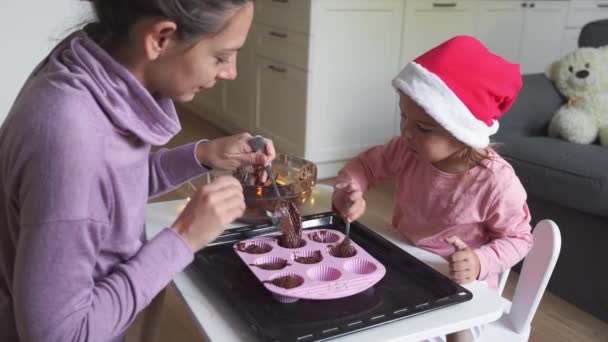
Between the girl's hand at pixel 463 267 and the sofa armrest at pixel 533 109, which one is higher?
the girl's hand at pixel 463 267

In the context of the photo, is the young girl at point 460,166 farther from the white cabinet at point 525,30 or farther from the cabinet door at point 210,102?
the cabinet door at point 210,102

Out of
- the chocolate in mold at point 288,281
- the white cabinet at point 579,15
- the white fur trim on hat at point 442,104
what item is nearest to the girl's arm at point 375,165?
the white fur trim on hat at point 442,104

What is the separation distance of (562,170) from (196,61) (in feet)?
4.88

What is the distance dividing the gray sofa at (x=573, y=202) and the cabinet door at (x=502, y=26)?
1.36 meters

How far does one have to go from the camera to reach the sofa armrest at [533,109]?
89.9 inches

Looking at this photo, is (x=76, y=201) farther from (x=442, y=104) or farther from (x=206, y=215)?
(x=442, y=104)

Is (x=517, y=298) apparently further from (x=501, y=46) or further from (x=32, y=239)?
(x=501, y=46)

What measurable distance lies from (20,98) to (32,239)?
0.64ft

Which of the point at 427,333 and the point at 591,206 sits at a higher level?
the point at 427,333

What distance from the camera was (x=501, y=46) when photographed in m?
3.45

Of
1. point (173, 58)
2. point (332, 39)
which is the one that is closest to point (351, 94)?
point (332, 39)

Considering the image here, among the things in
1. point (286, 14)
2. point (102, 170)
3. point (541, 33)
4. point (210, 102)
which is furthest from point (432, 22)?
point (102, 170)

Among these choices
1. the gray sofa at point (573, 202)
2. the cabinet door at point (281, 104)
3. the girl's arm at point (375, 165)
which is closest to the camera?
the girl's arm at point (375, 165)

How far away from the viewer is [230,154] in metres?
1.12
